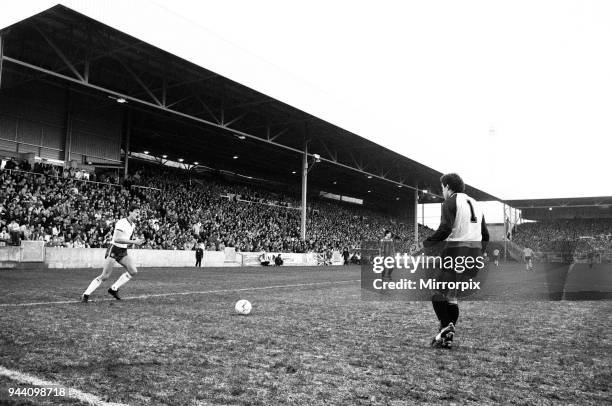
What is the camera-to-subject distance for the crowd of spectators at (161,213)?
928 inches

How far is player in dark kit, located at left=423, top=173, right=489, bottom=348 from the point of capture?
5.52 meters

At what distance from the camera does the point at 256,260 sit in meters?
34.1

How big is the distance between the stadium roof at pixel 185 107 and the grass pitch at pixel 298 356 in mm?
17119

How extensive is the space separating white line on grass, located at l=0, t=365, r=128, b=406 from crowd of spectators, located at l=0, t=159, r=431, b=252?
64.8 ft

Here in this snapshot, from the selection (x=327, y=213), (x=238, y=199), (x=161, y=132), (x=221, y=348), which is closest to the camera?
(x=221, y=348)

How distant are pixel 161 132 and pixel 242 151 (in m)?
8.49

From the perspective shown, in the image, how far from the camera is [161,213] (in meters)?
32.0

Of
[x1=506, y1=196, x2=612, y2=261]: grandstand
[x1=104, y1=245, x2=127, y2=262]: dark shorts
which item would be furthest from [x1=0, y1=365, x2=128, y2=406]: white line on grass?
[x1=506, y1=196, x2=612, y2=261]: grandstand

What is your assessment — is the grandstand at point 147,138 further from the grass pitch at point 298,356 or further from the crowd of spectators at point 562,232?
the crowd of spectators at point 562,232

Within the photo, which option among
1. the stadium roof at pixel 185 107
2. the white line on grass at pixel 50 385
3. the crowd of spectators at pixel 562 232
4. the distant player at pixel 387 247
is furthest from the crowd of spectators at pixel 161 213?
the crowd of spectators at pixel 562 232

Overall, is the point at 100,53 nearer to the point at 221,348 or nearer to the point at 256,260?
the point at 256,260

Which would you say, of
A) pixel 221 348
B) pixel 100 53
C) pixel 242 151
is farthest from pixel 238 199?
pixel 221 348

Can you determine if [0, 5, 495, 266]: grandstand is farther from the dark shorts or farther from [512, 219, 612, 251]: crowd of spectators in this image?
[512, 219, 612, 251]: crowd of spectators

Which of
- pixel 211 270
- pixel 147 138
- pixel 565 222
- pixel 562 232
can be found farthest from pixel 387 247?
pixel 565 222
